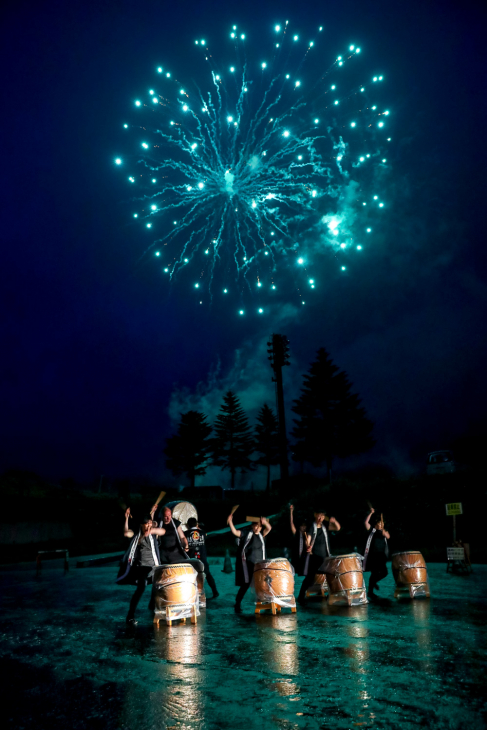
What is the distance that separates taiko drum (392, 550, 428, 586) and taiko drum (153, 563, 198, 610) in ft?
15.0

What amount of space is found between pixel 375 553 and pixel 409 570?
2.77 ft

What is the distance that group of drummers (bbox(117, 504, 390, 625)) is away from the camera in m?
8.50

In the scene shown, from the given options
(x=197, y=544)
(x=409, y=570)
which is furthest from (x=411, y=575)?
(x=197, y=544)

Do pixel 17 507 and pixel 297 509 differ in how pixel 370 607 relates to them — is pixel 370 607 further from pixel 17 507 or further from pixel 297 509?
pixel 17 507

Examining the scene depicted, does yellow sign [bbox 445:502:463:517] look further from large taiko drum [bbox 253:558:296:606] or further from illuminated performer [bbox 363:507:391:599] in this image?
large taiko drum [bbox 253:558:296:606]

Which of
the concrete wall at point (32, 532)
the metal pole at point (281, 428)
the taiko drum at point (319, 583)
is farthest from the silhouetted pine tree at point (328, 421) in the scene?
the taiko drum at point (319, 583)

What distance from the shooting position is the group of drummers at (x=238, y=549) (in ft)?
27.9

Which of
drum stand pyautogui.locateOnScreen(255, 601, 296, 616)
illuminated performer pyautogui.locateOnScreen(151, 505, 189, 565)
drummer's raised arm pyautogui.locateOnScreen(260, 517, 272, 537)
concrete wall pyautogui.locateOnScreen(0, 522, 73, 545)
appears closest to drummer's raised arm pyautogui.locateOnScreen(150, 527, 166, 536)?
illuminated performer pyautogui.locateOnScreen(151, 505, 189, 565)

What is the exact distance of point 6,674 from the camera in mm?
5141

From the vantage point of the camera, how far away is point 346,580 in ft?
30.9

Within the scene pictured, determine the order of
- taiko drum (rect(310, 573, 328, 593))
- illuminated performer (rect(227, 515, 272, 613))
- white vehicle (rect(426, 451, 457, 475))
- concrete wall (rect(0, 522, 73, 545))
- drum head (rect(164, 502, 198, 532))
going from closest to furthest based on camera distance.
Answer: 1. illuminated performer (rect(227, 515, 272, 613))
2. taiko drum (rect(310, 573, 328, 593))
3. drum head (rect(164, 502, 198, 532))
4. white vehicle (rect(426, 451, 457, 475))
5. concrete wall (rect(0, 522, 73, 545))

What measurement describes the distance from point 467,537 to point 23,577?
17.8m

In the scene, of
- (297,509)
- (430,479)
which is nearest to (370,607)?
(430,479)

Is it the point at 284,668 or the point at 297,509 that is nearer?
the point at 284,668
